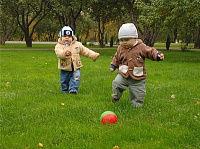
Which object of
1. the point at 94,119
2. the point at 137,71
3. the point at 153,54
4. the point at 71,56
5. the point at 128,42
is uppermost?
the point at 128,42

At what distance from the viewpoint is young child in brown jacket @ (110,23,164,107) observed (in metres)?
5.43

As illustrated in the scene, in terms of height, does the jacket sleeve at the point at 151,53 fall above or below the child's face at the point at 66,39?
below

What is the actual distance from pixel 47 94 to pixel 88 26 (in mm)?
57014

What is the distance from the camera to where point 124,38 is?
5.45 m

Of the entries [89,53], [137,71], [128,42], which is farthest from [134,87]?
[89,53]

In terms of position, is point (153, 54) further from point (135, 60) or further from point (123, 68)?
point (123, 68)

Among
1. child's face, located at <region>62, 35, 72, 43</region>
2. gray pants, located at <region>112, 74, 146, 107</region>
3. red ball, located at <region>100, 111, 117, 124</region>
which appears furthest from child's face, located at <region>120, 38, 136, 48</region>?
child's face, located at <region>62, 35, 72, 43</region>

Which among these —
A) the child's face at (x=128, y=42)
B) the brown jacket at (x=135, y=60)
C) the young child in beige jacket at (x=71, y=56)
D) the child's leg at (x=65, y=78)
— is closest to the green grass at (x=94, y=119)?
the child's leg at (x=65, y=78)

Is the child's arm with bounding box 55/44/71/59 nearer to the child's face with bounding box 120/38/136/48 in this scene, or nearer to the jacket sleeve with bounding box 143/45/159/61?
the child's face with bounding box 120/38/136/48

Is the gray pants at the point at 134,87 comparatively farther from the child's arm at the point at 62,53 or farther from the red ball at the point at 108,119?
the child's arm at the point at 62,53

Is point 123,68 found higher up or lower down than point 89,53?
→ lower down

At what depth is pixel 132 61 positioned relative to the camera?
18.0 feet

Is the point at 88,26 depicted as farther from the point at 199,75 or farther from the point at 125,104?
the point at 125,104

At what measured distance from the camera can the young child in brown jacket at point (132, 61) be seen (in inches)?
214
